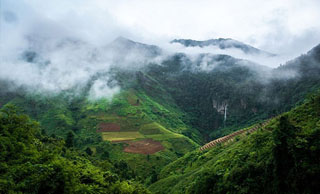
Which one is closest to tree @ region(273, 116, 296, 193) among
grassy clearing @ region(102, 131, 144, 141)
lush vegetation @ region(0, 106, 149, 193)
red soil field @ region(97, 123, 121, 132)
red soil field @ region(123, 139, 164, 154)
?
lush vegetation @ region(0, 106, 149, 193)

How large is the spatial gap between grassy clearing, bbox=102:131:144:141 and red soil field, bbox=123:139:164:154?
829cm

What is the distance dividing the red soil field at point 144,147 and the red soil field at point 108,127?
27723 mm

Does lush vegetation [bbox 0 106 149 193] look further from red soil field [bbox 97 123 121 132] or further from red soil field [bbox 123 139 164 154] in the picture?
red soil field [bbox 97 123 121 132]

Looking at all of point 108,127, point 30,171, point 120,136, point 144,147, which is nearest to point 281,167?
point 30,171

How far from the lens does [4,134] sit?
35750mm

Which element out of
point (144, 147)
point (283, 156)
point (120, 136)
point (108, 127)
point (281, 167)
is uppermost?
point (283, 156)

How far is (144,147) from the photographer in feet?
430

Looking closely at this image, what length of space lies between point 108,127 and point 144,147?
41.6 metres

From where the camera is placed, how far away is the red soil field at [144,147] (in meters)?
126

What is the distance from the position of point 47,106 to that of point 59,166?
18469cm

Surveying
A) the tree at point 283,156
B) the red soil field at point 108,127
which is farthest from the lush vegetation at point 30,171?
the red soil field at point 108,127

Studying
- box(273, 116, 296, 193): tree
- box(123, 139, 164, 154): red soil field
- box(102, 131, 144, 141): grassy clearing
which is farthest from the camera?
box(102, 131, 144, 141): grassy clearing

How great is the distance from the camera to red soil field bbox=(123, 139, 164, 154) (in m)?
126

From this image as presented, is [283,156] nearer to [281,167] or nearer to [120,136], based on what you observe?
[281,167]
